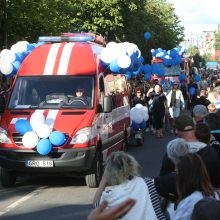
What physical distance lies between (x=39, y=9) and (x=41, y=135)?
18451 mm

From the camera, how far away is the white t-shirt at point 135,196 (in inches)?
158

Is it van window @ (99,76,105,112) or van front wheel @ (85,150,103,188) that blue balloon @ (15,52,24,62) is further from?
van front wheel @ (85,150,103,188)

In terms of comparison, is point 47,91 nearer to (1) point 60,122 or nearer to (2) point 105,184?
(1) point 60,122

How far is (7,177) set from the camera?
33.4 feet

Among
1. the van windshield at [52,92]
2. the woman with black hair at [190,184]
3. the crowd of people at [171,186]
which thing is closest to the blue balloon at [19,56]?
the van windshield at [52,92]

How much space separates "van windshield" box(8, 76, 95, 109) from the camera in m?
Result: 10.4

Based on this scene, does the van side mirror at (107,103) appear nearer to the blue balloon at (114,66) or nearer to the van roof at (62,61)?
the van roof at (62,61)

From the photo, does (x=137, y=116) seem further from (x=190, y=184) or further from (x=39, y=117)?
(x=190, y=184)

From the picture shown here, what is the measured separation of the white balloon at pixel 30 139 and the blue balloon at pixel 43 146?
0.33ft

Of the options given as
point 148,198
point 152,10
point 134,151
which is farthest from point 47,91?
point 152,10

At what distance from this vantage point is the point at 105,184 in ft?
14.5

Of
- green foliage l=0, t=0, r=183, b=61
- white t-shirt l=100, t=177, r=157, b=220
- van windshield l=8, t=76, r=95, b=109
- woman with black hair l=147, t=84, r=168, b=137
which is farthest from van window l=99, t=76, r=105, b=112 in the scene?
green foliage l=0, t=0, r=183, b=61

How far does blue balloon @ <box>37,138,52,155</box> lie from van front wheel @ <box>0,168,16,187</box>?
109 cm

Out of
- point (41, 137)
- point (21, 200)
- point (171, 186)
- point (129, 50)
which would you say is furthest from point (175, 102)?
point (171, 186)
